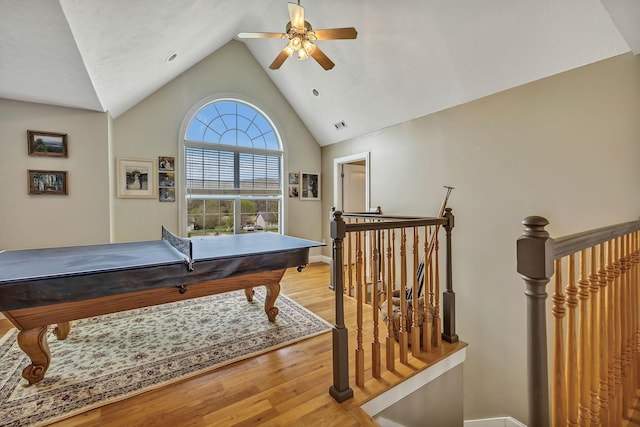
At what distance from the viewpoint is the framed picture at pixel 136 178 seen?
13.1 feet

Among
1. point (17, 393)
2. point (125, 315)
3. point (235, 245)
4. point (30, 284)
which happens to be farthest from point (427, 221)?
point (125, 315)

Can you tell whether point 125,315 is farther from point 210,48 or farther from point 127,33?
point 210,48

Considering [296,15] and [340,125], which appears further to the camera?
[340,125]

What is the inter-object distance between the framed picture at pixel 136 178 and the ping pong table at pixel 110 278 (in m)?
1.80

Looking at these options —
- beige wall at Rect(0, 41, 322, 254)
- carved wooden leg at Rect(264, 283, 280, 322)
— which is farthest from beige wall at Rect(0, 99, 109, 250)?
carved wooden leg at Rect(264, 283, 280, 322)

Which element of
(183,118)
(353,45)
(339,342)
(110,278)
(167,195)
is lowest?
(339,342)

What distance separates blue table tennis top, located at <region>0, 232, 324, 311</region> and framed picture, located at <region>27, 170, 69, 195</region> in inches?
54.1

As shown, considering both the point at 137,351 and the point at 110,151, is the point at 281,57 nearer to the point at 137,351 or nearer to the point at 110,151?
the point at 110,151

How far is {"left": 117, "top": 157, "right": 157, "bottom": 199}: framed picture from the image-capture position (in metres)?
4.00

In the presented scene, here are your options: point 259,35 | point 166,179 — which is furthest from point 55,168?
point 259,35

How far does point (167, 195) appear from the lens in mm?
4340

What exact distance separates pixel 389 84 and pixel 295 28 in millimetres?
1653

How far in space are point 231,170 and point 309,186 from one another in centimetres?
159

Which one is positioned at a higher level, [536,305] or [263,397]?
[536,305]
